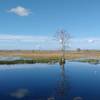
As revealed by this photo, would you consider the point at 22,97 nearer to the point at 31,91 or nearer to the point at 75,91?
the point at 31,91

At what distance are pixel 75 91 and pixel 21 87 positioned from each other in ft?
24.1

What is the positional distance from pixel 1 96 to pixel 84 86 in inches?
466

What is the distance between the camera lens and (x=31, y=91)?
89.3ft

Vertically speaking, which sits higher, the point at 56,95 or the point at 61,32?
the point at 61,32

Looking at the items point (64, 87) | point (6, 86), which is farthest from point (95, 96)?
point (6, 86)

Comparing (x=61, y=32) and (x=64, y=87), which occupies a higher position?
(x=61, y=32)

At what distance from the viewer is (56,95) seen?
25.0 metres

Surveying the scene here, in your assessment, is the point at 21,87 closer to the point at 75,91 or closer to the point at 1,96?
the point at 1,96

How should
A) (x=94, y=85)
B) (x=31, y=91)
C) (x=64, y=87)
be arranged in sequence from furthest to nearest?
(x=94, y=85), (x=64, y=87), (x=31, y=91)

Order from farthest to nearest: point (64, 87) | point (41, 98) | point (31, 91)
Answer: point (64, 87) < point (31, 91) < point (41, 98)

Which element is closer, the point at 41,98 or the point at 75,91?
the point at 41,98

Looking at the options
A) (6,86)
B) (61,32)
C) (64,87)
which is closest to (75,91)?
(64,87)

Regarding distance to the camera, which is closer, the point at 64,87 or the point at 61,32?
the point at 64,87

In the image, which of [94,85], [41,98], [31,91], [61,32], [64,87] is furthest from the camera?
[61,32]
